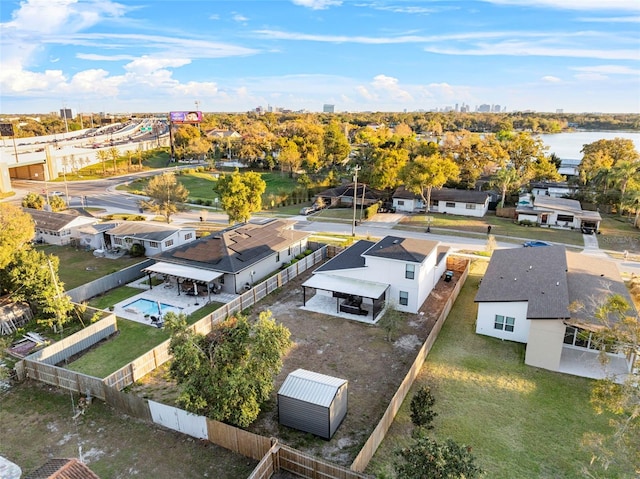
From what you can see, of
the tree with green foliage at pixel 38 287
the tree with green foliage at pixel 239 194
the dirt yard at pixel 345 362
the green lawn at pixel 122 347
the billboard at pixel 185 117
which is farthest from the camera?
the billboard at pixel 185 117

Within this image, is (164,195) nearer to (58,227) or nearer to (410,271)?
(58,227)

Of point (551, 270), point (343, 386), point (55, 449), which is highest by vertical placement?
point (551, 270)

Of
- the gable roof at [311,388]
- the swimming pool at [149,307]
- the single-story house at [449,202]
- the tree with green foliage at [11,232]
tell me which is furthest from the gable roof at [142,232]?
the single-story house at [449,202]

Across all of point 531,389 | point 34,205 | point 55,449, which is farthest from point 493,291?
point 34,205

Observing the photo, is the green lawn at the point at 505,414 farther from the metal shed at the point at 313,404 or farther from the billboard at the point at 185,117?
the billboard at the point at 185,117

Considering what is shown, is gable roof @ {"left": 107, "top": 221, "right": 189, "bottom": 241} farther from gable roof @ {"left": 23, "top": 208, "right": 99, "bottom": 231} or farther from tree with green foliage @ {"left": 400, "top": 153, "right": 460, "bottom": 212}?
tree with green foliage @ {"left": 400, "top": 153, "right": 460, "bottom": 212}

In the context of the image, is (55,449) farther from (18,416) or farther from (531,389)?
(531,389)
